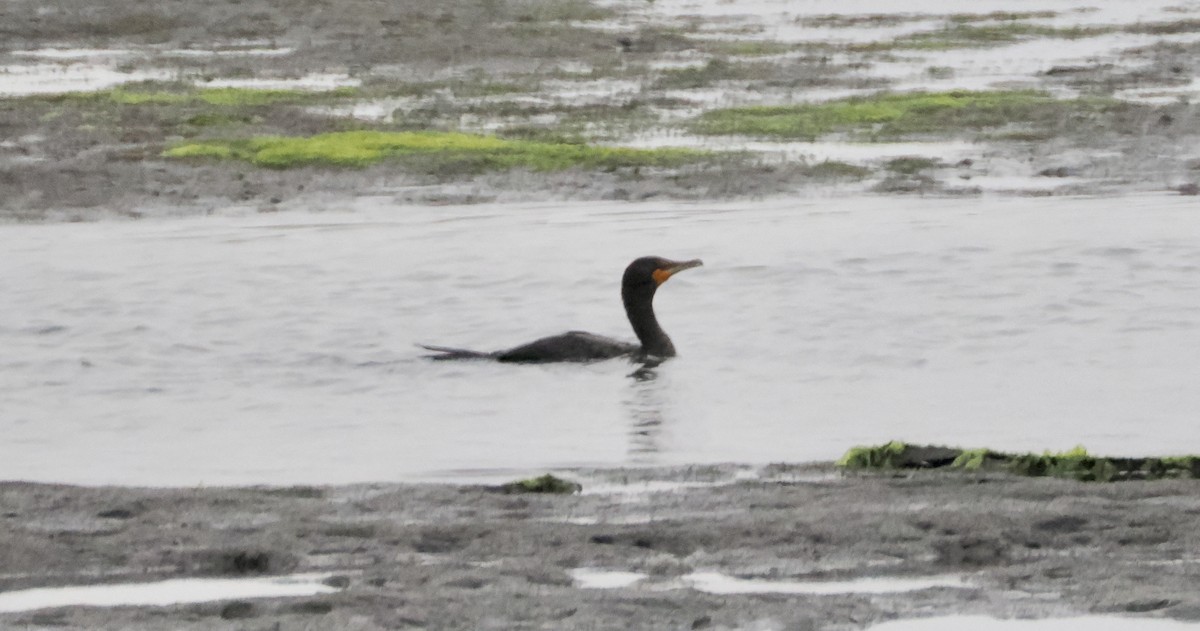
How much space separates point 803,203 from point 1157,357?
7.94 meters

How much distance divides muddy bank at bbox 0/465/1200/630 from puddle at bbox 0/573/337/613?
81 millimetres

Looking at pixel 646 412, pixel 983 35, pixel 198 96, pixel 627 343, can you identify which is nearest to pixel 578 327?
pixel 627 343

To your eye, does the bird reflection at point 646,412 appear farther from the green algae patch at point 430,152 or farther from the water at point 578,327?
the green algae patch at point 430,152

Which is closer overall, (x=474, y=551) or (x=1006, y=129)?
(x=474, y=551)

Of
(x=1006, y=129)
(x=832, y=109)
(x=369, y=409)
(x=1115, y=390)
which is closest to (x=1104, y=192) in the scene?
(x=1006, y=129)

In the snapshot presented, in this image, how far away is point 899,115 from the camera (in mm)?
26422

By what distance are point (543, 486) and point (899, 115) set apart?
19.1 m

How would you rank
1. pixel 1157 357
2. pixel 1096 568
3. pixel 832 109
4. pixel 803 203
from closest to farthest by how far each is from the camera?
pixel 1096 568
pixel 1157 357
pixel 803 203
pixel 832 109

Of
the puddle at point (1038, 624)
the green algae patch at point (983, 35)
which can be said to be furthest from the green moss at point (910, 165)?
the puddle at point (1038, 624)

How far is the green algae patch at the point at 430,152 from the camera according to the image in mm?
22797

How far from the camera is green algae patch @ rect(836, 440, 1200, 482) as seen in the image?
800cm

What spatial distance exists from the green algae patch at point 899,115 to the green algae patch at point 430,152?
248 cm

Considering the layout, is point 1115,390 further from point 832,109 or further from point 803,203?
point 832,109

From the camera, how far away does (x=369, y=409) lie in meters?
11.4
